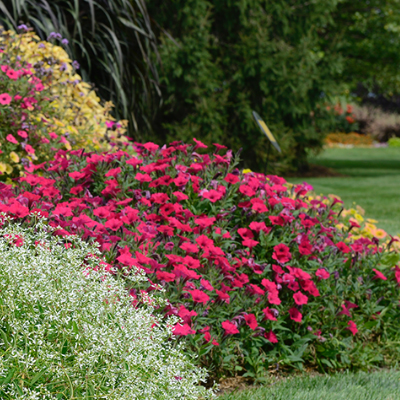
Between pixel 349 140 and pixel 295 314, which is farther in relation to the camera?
pixel 349 140

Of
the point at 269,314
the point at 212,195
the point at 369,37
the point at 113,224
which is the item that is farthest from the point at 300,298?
the point at 369,37

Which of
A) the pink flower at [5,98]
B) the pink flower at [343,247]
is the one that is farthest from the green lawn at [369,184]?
the pink flower at [5,98]

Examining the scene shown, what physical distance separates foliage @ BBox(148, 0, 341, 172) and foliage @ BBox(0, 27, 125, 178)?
5.01 metres

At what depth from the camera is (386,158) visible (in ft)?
64.7

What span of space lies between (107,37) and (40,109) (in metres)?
1.92

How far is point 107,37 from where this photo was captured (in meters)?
5.86

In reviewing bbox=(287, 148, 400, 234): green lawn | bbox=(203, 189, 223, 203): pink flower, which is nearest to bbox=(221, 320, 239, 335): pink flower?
bbox=(203, 189, 223, 203): pink flower

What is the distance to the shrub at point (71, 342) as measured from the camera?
5.25 feet

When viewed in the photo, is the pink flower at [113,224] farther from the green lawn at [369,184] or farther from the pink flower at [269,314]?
the green lawn at [369,184]

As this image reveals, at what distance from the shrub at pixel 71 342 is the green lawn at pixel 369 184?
414 cm

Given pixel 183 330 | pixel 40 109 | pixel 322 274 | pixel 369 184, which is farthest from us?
pixel 369 184

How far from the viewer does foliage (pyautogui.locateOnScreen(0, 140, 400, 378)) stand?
2.60 m

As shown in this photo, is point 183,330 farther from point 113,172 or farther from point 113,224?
point 113,172

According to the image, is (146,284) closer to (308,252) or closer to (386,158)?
(308,252)
